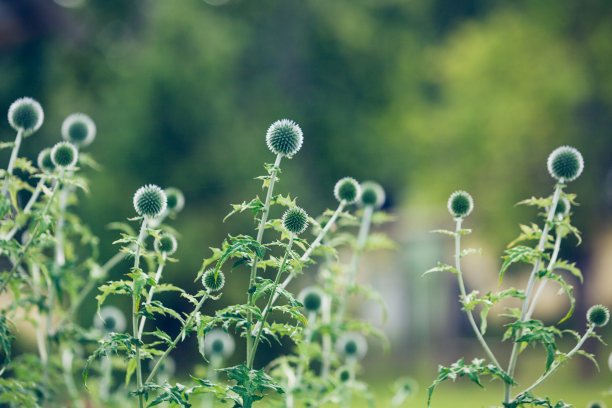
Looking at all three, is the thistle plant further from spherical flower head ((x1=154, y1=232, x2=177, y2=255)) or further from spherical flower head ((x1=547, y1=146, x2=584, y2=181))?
spherical flower head ((x1=154, y1=232, x2=177, y2=255))

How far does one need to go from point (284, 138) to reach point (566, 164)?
164cm

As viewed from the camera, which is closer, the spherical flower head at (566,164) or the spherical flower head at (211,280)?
the spherical flower head at (211,280)

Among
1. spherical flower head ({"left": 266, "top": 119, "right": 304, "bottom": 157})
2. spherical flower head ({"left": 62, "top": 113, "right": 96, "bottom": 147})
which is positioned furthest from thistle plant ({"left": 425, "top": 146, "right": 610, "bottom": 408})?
spherical flower head ({"left": 62, "top": 113, "right": 96, "bottom": 147})

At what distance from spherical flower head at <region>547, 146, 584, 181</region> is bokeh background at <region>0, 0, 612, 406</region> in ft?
28.3

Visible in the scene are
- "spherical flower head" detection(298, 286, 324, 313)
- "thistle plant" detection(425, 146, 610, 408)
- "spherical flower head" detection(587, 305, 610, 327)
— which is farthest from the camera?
"spherical flower head" detection(298, 286, 324, 313)

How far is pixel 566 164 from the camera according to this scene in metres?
3.57

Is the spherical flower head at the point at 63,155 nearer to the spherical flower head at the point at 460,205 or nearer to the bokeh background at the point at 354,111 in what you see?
the spherical flower head at the point at 460,205

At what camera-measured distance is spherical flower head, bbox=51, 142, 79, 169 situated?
3.58 meters

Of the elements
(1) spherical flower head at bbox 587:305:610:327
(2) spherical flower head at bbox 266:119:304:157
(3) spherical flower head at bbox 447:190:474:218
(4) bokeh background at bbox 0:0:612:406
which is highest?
(4) bokeh background at bbox 0:0:612:406

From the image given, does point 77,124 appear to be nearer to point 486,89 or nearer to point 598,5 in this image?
point 486,89

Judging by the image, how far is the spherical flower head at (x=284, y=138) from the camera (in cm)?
342

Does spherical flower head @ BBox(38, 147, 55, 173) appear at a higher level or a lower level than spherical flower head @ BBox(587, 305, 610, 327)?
higher

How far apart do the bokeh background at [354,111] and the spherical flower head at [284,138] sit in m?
8.44

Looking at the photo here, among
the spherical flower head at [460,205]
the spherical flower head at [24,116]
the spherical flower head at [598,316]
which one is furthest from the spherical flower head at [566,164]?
→ the spherical flower head at [24,116]
